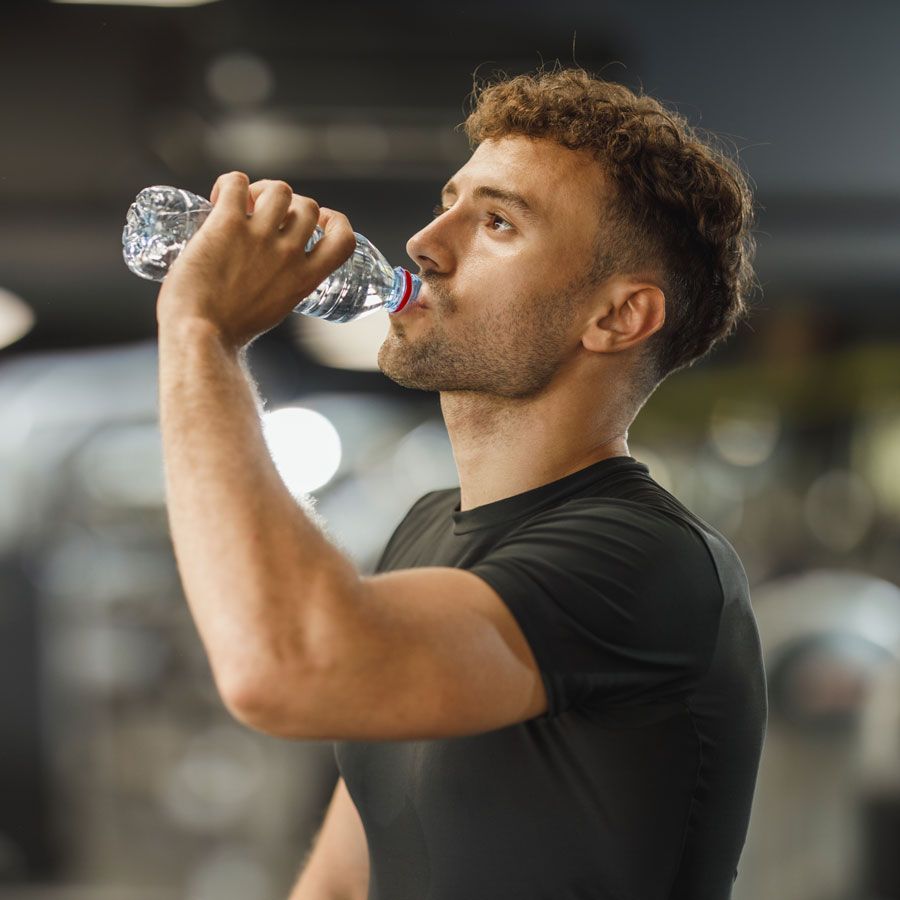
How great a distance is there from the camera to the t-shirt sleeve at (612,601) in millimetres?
827

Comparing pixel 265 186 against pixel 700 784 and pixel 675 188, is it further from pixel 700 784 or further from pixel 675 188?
pixel 700 784

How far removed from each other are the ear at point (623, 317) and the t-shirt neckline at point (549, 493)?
6.2 inches

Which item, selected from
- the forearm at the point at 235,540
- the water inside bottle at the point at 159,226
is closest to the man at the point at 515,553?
the forearm at the point at 235,540

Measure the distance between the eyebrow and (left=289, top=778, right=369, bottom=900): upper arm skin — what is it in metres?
0.82

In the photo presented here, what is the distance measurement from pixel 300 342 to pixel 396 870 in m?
2.55

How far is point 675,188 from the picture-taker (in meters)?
1.26

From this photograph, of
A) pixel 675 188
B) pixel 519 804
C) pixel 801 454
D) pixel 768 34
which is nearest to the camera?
pixel 519 804

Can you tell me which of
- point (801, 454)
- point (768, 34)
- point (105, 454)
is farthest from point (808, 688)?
point (105, 454)

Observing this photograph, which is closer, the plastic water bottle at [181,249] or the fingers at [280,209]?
the fingers at [280,209]

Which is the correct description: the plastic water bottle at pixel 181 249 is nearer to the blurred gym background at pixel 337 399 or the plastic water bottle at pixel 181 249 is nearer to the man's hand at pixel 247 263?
the man's hand at pixel 247 263

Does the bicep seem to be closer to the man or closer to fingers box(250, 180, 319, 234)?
the man

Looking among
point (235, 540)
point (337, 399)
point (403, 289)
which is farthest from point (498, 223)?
point (337, 399)

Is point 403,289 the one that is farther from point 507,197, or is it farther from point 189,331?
point 189,331

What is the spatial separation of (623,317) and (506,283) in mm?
169
